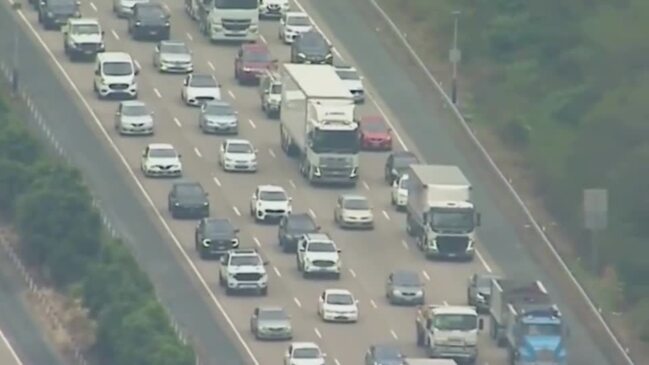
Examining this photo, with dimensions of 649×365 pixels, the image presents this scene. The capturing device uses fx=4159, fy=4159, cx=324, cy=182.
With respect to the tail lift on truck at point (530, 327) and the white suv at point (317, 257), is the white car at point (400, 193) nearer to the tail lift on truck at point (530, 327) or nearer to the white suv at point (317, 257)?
the white suv at point (317, 257)

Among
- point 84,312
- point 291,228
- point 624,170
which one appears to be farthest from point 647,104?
point 84,312

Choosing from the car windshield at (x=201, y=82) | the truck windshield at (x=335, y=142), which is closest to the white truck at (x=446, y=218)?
the truck windshield at (x=335, y=142)

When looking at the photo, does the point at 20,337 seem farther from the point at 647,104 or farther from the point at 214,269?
the point at 647,104

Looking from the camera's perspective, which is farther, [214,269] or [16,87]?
[16,87]

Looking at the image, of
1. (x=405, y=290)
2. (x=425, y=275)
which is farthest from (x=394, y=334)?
(x=425, y=275)

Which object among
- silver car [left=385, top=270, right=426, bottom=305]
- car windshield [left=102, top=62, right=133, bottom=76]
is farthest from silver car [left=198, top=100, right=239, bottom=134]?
silver car [left=385, top=270, right=426, bottom=305]

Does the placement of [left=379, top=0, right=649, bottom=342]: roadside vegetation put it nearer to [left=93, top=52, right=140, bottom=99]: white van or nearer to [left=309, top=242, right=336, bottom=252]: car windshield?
[left=309, top=242, right=336, bottom=252]: car windshield
